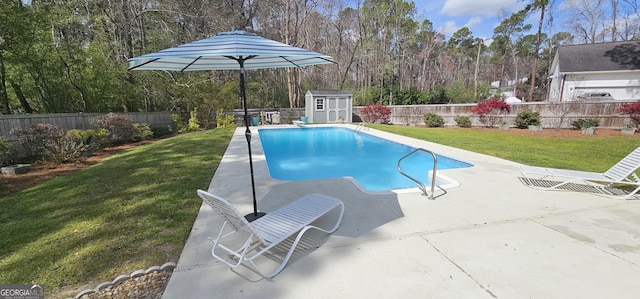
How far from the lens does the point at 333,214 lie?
11.4 ft

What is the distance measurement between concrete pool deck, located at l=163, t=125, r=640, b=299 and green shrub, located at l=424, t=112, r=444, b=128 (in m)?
12.0

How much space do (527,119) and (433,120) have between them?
174 inches

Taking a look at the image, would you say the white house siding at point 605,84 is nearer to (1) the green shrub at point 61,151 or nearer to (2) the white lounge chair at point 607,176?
(2) the white lounge chair at point 607,176

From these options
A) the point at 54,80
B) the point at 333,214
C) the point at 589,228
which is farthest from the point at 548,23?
the point at 54,80

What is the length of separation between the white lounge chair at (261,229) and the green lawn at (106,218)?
0.52 metres

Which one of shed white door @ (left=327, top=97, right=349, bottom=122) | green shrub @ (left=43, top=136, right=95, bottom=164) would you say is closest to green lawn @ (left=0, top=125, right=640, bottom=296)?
green shrub @ (left=43, top=136, right=95, bottom=164)

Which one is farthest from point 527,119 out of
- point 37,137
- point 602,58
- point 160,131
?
point 37,137

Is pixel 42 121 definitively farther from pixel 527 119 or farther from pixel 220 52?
pixel 527 119

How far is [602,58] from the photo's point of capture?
1925cm

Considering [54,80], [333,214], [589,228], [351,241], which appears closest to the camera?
[351,241]

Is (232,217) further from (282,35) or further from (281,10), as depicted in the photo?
(281,10)

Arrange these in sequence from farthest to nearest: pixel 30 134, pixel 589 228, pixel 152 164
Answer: pixel 30 134, pixel 152 164, pixel 589 228

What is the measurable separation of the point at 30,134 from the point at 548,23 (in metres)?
32.2

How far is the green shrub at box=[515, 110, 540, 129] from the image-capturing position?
491 inches
